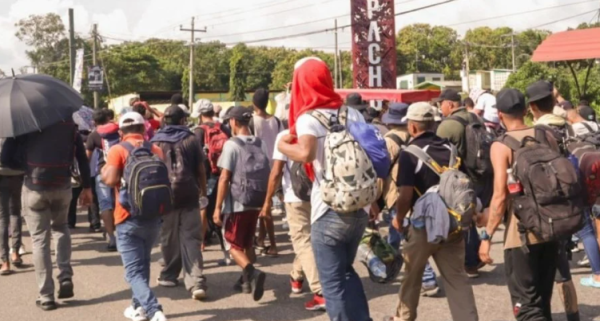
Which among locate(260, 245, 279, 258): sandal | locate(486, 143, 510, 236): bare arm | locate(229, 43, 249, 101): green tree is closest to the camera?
locate(486, 143, 510, 236): bare arm

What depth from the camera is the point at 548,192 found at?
4449 millimetres

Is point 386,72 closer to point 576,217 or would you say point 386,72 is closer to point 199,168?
point 199,168

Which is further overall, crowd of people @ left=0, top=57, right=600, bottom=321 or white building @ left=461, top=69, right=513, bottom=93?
white building @ left=461, top=69, right=513, bottom=93

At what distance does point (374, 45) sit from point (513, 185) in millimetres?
26735

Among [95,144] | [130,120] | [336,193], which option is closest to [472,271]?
[336,193]

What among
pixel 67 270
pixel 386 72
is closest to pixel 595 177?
pixel 67 270

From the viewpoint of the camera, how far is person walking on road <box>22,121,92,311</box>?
6.63 meters

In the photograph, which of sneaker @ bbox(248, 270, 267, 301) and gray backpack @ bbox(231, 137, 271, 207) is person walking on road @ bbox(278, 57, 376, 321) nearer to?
sneaker @ bbox(248, 270, 267, 301)

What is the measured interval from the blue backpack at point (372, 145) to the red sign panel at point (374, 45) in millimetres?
26111

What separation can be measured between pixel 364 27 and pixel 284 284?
24554mm

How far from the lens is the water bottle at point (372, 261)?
488 cm

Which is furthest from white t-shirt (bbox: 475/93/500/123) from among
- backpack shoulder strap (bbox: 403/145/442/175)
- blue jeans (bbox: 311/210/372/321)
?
blue jeans (bbox: 311/210/372/321)

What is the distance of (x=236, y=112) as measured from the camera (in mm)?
7105

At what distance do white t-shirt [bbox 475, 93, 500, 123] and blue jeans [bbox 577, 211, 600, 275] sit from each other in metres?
2.65
